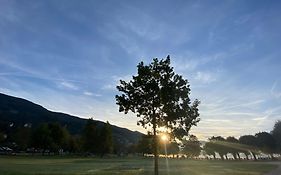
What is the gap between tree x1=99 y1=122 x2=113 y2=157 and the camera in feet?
467

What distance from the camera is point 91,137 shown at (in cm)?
14112

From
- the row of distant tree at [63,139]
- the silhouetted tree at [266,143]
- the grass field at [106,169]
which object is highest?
the silhouetted tree at [266,143]

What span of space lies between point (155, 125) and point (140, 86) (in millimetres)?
4249

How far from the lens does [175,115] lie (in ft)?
123

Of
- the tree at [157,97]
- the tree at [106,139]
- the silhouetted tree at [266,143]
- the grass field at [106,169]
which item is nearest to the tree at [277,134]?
the silhouetted tree at [266,143]

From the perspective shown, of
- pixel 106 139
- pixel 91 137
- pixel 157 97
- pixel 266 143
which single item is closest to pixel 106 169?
pixel 157 97

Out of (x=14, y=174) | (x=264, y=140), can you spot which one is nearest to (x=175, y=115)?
(x=14, y=174)

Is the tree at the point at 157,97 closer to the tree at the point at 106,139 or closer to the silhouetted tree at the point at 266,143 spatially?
the tree at the point at 106,139

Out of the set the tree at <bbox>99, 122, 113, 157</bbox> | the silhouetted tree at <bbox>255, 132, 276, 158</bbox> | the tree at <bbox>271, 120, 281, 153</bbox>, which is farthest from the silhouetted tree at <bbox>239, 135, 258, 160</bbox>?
the tree at <bbox>99, 122, 113, 157</bbox>

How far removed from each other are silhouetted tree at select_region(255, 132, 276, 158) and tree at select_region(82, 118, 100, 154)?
7753 cm

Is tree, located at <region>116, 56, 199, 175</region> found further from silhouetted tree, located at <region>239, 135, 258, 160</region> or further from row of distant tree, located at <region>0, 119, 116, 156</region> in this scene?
silhouetted tree, located at <region>239, 135, 258, 160</region>

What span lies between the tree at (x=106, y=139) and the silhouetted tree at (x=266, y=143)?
7150cm

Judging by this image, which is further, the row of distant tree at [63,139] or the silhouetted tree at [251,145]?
the silhouetted tree at [251,145]

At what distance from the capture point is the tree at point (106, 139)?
467 feet
